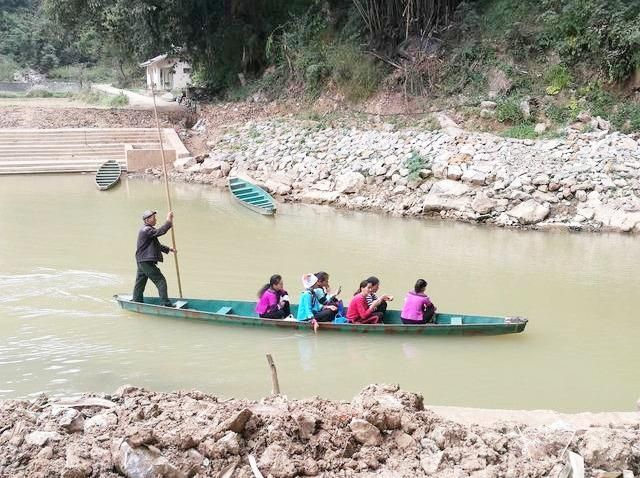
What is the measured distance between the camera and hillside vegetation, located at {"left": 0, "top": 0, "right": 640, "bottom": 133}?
52.9ft

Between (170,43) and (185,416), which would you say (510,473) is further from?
(170,43)

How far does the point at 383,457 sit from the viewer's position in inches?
162

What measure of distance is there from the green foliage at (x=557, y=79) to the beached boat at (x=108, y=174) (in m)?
11.9

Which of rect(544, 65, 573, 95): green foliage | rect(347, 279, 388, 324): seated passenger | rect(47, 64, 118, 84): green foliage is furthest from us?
rect(47, 64, 118, 84): green foliage

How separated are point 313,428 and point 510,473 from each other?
1251 millimetres

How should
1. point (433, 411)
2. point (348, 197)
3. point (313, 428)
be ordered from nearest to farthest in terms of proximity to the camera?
1. point (313, 428)
2. point (433, 411)
3. point (348, 197)

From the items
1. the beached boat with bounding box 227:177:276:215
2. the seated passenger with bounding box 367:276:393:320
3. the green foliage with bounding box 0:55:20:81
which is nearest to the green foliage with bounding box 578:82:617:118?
the beached boat with bounding box 227:177:276:215

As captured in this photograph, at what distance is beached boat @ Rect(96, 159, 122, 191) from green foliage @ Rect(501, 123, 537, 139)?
416 inches

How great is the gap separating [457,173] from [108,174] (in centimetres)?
996

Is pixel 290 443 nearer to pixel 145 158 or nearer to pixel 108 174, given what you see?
pixel 108 174

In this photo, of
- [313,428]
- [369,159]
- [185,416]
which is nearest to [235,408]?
[185,416]

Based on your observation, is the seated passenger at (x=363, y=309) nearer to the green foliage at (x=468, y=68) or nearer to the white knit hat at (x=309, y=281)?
the white knit hat at (x=309, y=281)

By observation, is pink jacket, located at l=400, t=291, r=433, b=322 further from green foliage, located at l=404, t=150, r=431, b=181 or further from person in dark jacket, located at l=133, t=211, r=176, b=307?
green foliage, located at l=404, t=150, r=431, b=181

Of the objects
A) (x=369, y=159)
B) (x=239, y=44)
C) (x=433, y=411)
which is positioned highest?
(x=239, y=44)
